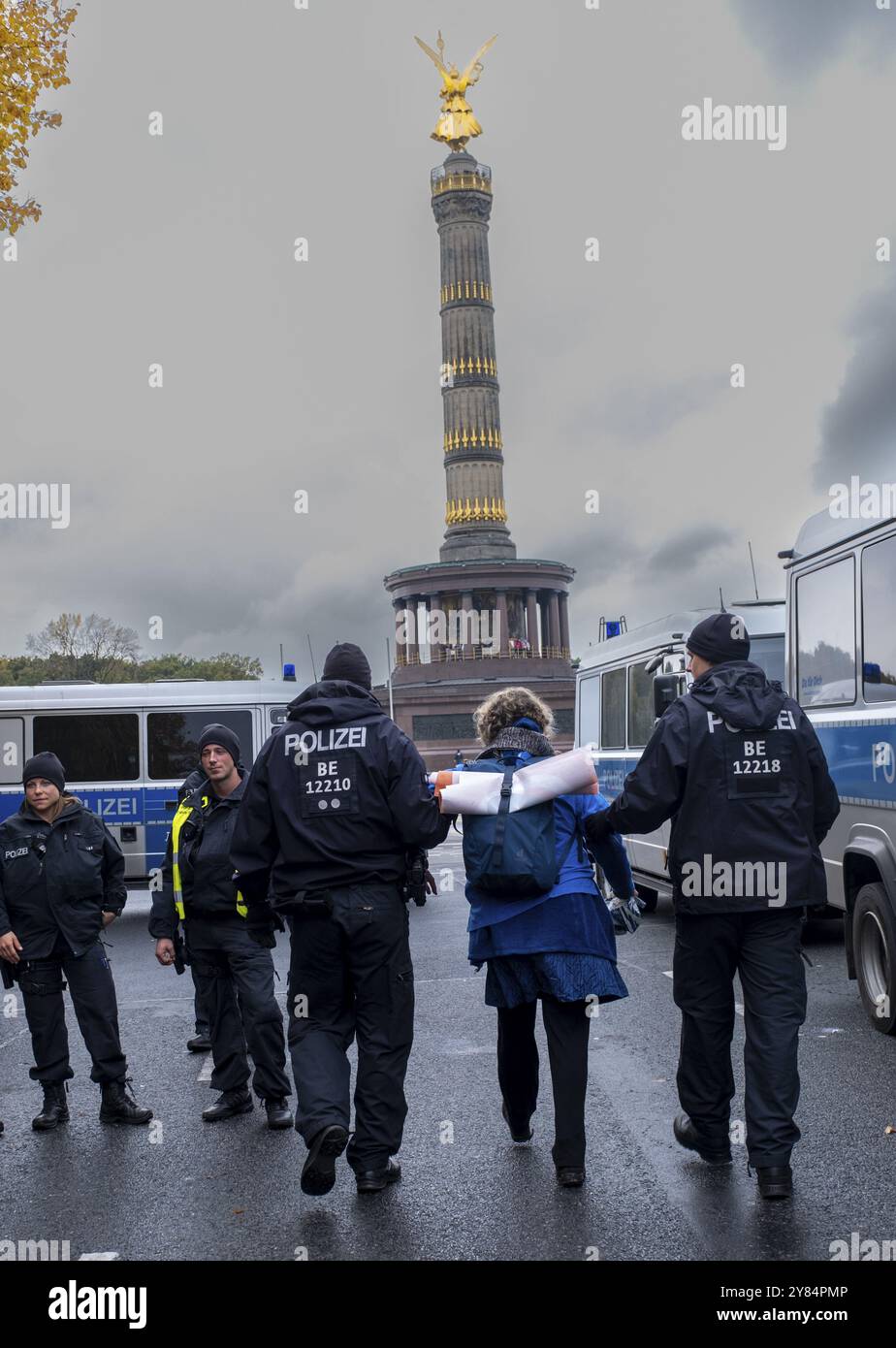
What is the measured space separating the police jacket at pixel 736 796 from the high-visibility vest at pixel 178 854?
82.4 inches

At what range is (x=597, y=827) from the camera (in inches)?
193

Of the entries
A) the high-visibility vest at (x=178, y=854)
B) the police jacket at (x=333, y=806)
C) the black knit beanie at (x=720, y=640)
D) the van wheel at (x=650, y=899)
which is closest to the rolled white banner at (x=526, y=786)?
the police jacket at (x=333, y=806)

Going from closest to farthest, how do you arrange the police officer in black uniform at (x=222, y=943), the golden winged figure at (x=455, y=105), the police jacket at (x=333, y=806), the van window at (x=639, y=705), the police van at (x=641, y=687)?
the police jacket at (x=333, y=806), the police officer in black uniform at (x=222, y=943), the police van at (x=641, y=687), the van window at (x=639, y=705), the golden winged figure at (x=455, y=105)

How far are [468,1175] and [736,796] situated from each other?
1.68m

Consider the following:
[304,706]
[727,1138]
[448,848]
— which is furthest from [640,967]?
[448,848]

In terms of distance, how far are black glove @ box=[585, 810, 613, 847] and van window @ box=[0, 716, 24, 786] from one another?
11147 mm

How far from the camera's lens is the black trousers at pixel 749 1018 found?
15.0ft

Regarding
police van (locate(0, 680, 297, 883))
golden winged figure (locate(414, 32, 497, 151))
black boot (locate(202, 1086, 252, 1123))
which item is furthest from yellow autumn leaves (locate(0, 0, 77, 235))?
golden winged figure (locate(414, 32, 497, 151))

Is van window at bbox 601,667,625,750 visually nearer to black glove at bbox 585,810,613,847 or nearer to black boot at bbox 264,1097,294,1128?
black boot at bbox 264,1097,294,1128

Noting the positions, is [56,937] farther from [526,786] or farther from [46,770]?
[526,786]

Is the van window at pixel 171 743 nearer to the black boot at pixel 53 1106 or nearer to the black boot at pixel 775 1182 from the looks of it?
the black boot at pixel 53 1106

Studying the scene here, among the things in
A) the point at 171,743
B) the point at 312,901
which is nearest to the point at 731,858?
the point at 312,901

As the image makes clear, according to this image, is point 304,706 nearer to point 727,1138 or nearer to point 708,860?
point 708,860

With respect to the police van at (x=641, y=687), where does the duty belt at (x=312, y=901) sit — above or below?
below
